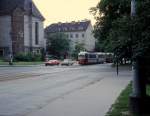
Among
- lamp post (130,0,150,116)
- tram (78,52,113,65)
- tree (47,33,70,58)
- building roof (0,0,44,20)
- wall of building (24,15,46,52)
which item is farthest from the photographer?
tree (47,33,70,58)

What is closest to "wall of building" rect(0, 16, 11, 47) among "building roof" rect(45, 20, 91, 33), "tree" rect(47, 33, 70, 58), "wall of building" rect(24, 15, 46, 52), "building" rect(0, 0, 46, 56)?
"building" rect(0, 0, 46, 56)

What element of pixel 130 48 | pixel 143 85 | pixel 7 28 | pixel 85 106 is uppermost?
pixel 7 28

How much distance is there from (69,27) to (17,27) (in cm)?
6687

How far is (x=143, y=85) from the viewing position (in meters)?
10.7

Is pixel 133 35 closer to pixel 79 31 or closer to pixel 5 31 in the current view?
pixel 5 31

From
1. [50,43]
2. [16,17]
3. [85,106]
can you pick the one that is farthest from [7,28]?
[85,106]

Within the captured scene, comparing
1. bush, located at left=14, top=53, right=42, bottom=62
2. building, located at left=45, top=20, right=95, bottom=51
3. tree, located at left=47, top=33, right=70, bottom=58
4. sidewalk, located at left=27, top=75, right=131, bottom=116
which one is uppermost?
building, located at left=45, top=20, right=95, bottom=51

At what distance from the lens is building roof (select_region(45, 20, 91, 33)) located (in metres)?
157

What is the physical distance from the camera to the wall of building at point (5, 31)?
95.9 metres

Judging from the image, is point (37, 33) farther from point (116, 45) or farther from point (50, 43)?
point (116, 45)

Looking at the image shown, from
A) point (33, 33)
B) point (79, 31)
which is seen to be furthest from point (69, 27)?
point (33, 33)

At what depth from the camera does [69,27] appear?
161500 mm

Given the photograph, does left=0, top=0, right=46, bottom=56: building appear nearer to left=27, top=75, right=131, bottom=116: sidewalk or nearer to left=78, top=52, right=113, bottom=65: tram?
left=78, top=52, right=113, bottom=65: tram

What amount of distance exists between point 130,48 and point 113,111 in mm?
3016
